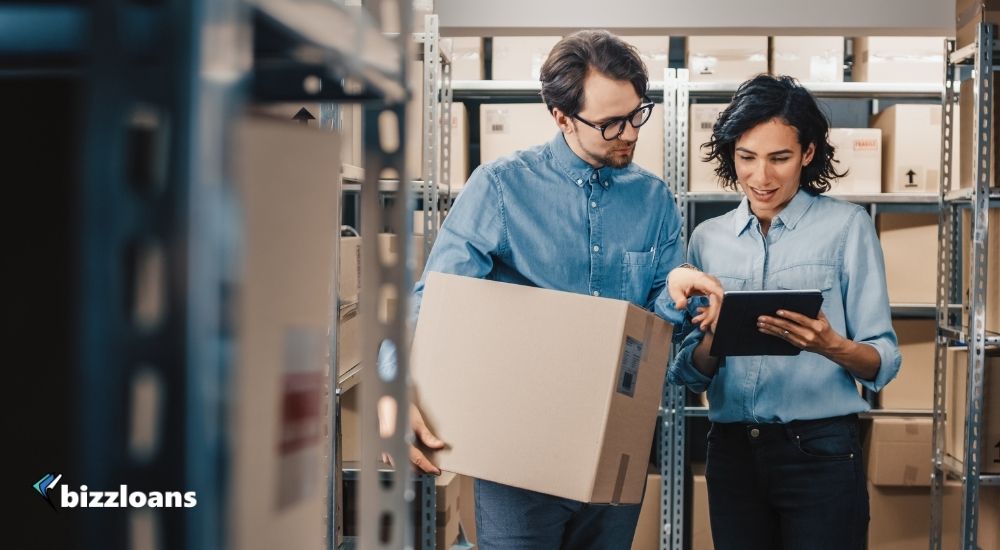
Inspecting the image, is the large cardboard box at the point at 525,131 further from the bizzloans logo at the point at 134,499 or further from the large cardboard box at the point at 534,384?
the bizzloans logo at the point at 134,499

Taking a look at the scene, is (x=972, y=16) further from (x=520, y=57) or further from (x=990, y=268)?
(x=520, y=57)

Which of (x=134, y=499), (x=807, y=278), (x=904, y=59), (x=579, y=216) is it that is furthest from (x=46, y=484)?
(x=904, y=59)

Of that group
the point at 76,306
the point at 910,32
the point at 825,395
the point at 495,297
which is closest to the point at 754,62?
the point at 910,32

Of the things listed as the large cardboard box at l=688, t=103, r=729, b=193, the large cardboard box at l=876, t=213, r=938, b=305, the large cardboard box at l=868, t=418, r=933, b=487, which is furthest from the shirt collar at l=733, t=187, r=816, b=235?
the large cardboard box at l=868, t=418, r=933, b=487

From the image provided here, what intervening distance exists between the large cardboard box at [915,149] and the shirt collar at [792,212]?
1.67 metres

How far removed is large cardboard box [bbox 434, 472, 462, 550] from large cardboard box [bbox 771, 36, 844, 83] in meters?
1.97

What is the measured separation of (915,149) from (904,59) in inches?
14.2

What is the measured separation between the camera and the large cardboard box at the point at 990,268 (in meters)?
2.62

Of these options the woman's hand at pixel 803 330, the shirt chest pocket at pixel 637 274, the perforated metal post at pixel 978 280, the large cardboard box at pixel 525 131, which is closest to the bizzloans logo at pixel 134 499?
the shirt chest pocket at pixel 637 274

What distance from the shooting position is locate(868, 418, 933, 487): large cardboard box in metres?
3.35

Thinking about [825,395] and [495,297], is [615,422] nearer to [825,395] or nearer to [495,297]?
[495,297]

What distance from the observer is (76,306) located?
1.18 feet

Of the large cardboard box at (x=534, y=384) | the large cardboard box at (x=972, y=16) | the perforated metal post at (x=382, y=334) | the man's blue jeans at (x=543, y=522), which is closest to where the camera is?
the perforated metal post at (x=382, y=334)

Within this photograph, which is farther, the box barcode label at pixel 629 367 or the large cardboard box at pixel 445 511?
the large cardboard box at pixel 445 511
